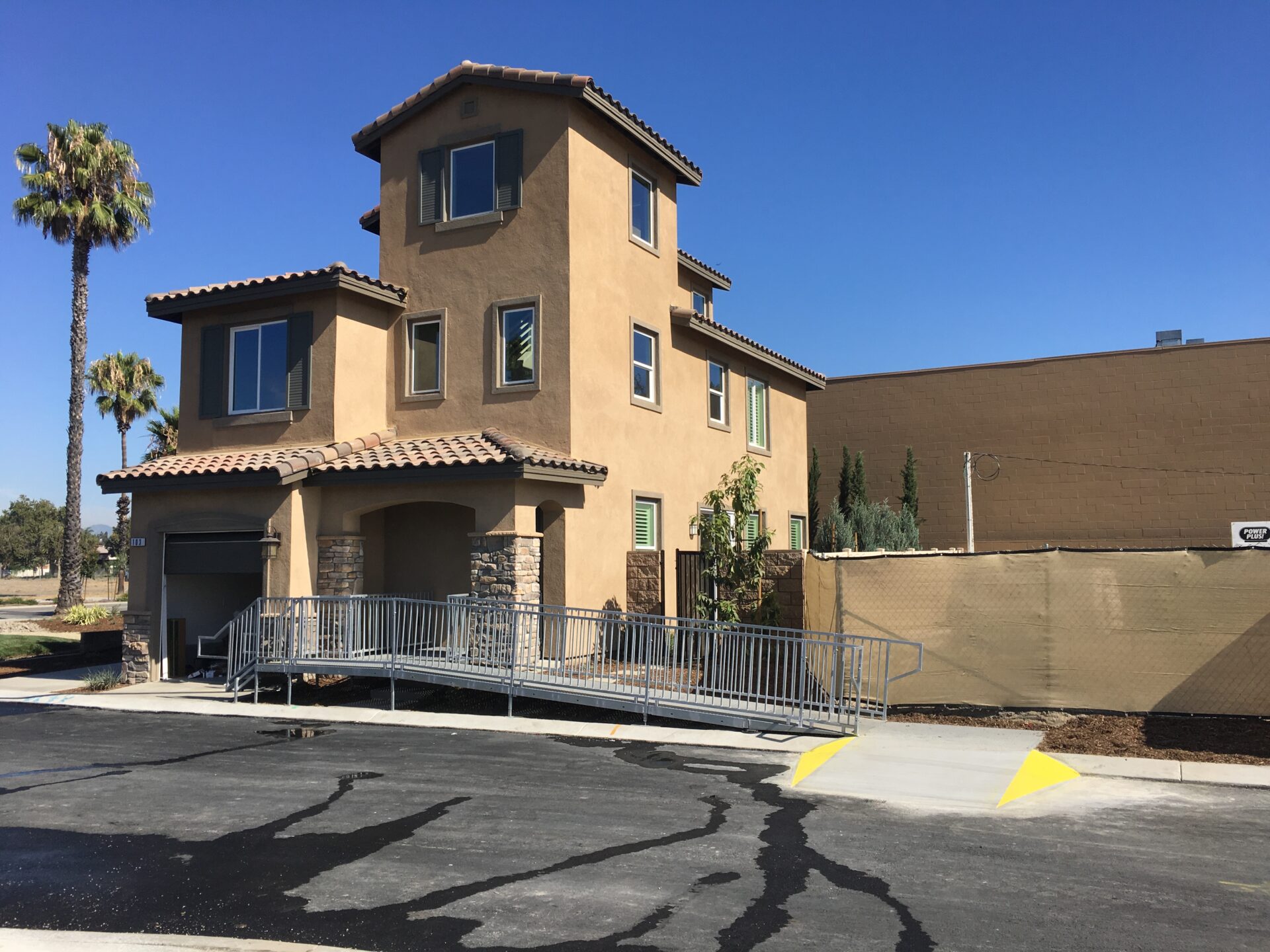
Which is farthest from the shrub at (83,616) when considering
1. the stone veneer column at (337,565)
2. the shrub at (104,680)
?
the stone veneer column at (337,565)

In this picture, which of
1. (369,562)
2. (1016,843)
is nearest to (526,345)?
(369,562)

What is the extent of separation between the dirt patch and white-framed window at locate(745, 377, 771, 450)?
12.0 metres

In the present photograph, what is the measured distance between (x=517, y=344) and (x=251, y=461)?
4.97 m

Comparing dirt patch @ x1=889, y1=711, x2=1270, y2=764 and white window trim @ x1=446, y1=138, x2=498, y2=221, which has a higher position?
white window trim @ x1=446, y1=138, x2=498, y2=221

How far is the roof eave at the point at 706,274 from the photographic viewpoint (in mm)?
22438

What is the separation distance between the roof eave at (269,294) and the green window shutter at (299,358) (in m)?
0.53

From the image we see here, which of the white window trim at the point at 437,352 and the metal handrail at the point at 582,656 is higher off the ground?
the white window trim at the point at 437,352

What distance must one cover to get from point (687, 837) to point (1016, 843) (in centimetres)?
248

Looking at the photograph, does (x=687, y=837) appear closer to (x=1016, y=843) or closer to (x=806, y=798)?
(x=806, y=798)

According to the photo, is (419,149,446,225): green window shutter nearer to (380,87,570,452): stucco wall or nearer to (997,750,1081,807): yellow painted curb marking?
(380,87,570,452): stucco wall

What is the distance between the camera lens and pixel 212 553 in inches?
696

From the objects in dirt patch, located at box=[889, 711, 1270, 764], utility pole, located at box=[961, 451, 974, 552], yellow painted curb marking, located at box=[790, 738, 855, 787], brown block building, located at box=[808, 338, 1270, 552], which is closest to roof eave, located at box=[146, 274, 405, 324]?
yellow painted curb marking, located at box=[790, 738, 855, 787]

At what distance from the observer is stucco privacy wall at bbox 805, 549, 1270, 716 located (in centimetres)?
1162

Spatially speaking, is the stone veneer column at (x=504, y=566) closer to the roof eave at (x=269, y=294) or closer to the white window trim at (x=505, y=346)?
the white window trim at (x=505, y=346)
